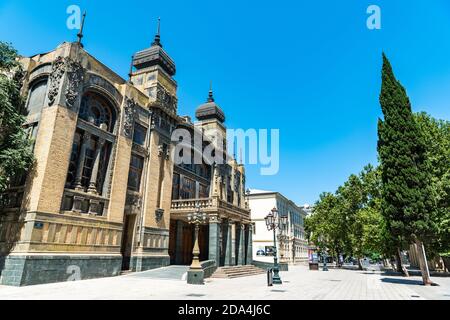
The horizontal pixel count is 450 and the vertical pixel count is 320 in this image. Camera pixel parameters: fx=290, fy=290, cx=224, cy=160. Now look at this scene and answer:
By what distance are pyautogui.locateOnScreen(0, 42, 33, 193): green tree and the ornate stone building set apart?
62cm

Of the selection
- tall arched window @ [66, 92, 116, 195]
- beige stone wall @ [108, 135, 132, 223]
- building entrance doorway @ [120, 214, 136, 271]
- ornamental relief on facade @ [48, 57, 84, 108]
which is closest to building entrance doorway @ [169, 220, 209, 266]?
building entrance doorway @ [120, 214, 136, 271]

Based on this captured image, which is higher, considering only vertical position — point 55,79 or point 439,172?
point 55,79

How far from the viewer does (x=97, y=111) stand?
65.5ft

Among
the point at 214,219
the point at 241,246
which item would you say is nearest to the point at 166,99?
the point at 214,219

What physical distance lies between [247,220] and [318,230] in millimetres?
21161

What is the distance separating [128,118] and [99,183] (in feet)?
17.2

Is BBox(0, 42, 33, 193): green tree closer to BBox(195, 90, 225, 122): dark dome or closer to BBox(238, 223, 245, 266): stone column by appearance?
BBox(238, 223, 245, 266): stone column

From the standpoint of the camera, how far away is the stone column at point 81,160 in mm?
17578

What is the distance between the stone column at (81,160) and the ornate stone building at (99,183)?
62 mm

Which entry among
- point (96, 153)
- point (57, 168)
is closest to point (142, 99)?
point (96, 153)

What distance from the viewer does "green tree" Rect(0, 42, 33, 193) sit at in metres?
14.8

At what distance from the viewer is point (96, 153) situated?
19.1m

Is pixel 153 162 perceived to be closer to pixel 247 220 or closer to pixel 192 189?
pixel 192 189

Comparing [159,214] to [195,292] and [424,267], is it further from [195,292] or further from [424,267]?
[424,267]
